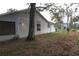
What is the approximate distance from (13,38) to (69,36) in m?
1.50

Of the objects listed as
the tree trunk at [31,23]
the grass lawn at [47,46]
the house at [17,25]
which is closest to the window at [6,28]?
the house at [17,25]

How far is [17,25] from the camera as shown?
479cm

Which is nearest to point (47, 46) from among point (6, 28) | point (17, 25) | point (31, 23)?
point (31, 23)

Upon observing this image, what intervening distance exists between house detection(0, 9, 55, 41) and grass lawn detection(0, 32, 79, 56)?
0.33 meters

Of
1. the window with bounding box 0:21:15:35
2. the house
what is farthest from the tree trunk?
the window with bounding box 0:21:15:35

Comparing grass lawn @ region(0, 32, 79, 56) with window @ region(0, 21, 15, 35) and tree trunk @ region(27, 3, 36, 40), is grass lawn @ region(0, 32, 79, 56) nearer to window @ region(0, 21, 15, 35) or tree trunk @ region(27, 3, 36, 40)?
tree trunk @ region(27, 3, 36, 40)

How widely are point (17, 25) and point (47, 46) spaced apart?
4.16 ft

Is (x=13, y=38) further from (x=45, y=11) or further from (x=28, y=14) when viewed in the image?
A: (x=45, y=11)

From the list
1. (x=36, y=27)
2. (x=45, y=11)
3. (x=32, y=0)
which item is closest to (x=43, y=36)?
(x=36, y=27)

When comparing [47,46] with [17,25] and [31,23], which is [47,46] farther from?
[17,25]

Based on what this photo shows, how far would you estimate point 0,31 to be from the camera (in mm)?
A: 4555

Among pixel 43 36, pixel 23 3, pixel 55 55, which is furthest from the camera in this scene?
pixel 43 36

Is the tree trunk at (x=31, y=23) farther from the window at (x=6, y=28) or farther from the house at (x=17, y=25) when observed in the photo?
the window at (x=6, y=28)

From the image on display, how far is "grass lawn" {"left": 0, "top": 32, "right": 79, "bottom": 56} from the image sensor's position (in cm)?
392
